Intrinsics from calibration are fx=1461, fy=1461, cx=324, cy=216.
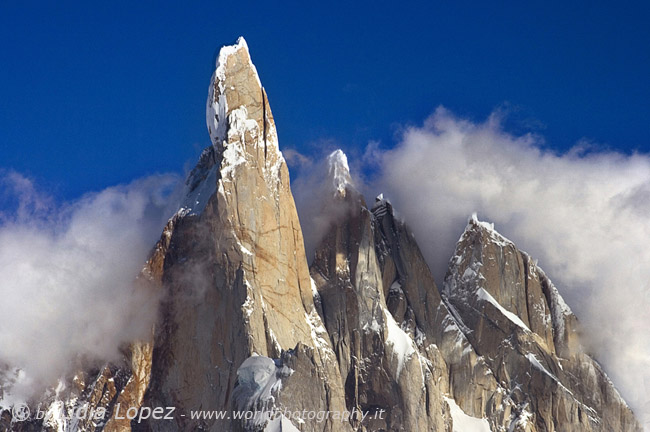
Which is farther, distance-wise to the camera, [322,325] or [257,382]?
[322,325]

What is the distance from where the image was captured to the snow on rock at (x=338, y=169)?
107500mm

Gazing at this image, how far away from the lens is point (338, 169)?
108 metres

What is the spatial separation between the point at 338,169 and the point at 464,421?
2049 centimetres

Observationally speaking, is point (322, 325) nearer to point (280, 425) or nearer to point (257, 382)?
point (257, 382)

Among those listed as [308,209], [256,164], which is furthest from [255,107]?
[308,209]

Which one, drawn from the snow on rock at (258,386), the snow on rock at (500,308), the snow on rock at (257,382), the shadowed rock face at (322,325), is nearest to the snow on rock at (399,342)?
the shadowed rock face at (322,325)

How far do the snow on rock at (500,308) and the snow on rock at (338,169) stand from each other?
13.4 metres

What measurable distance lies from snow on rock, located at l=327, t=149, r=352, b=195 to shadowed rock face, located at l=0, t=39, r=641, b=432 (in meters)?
0.12

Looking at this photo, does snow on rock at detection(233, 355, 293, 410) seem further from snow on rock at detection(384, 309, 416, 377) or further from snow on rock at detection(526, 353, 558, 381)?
snow on rock at detection(526, 353, 558, 381)

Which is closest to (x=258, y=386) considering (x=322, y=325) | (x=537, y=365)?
(x=322, y=325)

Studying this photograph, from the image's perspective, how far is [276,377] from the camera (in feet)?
289

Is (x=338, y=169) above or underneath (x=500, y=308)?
above

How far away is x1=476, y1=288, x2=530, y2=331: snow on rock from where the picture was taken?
110250 mm

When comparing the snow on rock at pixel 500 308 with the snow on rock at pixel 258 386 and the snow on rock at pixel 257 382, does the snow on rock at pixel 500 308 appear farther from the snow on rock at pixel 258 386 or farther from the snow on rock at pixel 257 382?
the snow on rock at pixel 257 382
